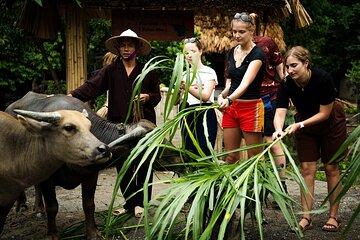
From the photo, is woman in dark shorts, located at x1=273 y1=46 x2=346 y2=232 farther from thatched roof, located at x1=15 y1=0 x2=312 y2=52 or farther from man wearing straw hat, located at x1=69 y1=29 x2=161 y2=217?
thatched roof, located at x1=15 y1=0 x2=312 y2=52

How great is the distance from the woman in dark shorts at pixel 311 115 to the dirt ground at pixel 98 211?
0.62 ft

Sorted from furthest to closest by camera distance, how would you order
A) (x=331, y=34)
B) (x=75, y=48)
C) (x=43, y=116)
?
(x=331, y=34) < (x=75, y=48) < (x=43, y=116)

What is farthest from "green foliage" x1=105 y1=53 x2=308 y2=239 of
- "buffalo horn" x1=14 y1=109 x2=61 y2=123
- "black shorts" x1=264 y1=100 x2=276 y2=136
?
"black shorts" x1=264 y1=100 x2=276 y2=136

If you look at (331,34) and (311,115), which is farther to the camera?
(331,34)

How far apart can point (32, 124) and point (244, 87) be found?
1.86 meters

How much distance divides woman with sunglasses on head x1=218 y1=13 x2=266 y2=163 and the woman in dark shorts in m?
0.25

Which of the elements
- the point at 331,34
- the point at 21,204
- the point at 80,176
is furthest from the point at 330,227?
the point at 331,34

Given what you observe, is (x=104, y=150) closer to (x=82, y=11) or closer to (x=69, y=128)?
(x=69, y=128)

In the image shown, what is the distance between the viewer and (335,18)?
62.2 ft

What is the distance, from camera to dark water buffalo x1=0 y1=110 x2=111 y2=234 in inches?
176

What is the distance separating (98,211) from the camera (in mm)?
6387

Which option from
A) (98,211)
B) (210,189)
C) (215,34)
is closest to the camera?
(210,189)

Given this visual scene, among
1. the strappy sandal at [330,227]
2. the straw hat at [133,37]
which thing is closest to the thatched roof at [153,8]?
the straw hat at [133,37]

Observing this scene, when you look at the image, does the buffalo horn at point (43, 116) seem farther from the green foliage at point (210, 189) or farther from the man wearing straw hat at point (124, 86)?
the man wearing straw hat at point (124, 86)
